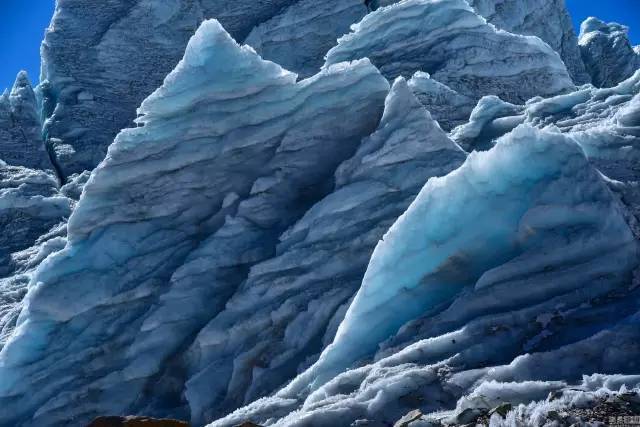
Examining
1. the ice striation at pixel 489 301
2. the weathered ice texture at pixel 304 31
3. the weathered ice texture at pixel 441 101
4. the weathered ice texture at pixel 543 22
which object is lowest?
the ice striation at pixel 489 301

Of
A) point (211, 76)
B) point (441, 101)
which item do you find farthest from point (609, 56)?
point (211, 76)

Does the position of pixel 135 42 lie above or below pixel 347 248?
above

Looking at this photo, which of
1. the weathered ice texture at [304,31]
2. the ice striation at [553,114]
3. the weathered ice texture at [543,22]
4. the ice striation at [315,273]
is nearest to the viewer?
the ice striation at [315,273]

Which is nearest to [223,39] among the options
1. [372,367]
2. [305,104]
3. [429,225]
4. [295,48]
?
[305,104]

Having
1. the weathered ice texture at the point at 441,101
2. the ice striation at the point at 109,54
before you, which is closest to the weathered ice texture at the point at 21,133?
the ice striation at the point at 109,54

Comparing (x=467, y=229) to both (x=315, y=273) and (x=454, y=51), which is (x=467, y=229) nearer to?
(x=315, y=273)

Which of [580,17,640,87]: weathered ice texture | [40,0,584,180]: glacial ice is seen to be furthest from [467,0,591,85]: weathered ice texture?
[580,17,640,87]: weathered ice texture

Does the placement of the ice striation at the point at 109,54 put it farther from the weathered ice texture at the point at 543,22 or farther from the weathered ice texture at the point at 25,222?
the weathered ice texture at the point at 543,22
